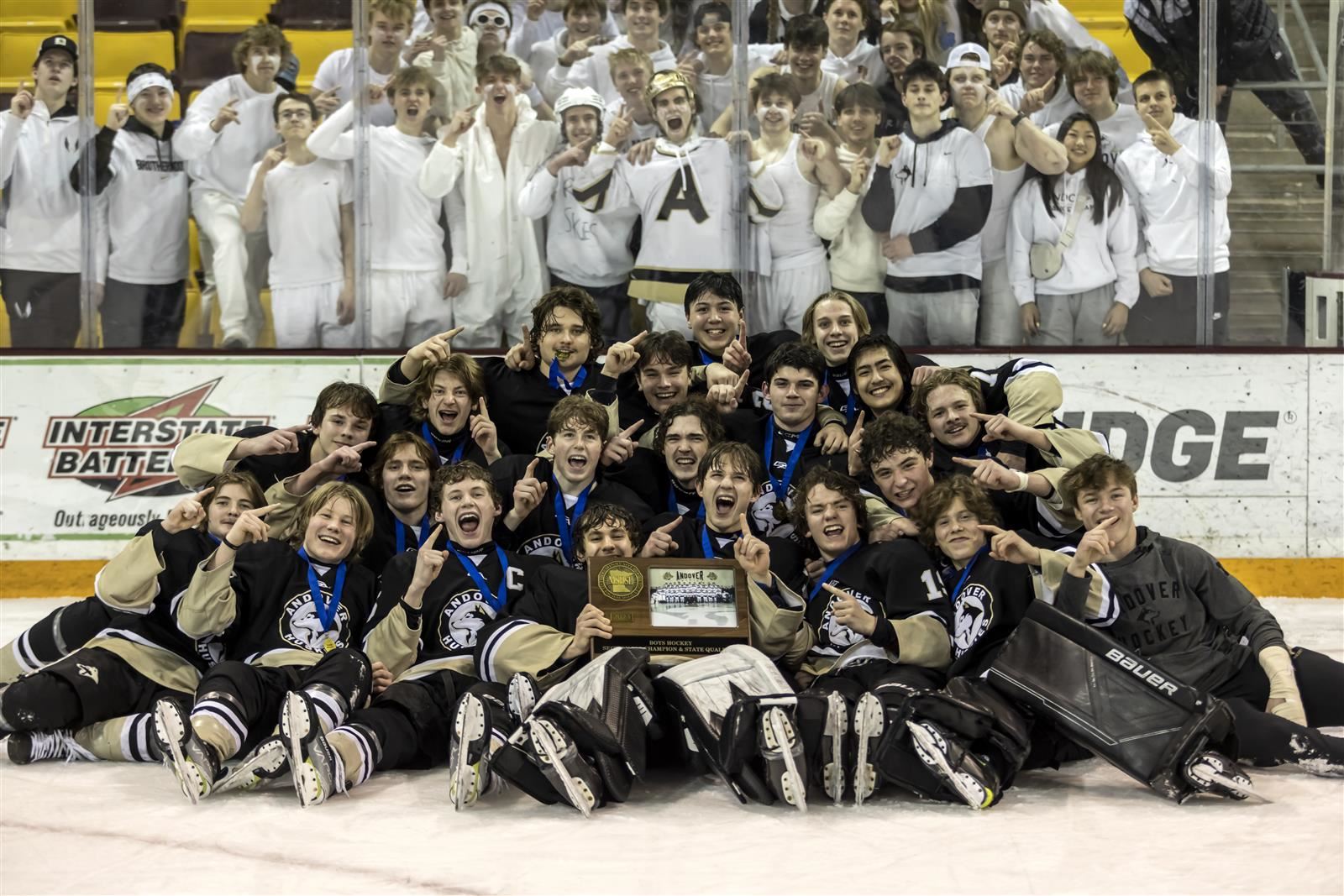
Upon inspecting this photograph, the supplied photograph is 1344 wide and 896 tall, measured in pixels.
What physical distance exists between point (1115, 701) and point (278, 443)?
219cm

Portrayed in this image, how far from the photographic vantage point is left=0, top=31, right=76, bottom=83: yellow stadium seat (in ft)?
18.0

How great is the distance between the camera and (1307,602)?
508 cm

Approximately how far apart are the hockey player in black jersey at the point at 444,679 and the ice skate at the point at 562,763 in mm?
123

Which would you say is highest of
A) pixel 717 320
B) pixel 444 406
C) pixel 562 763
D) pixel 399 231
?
pixel 399 231

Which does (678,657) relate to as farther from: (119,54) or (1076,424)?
(119,54)

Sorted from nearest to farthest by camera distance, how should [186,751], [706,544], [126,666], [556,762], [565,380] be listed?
1. [556,762]
2. [186,751]
3. [126,666]
4. [706,544]
5. [565,380]

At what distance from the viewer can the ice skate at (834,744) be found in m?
2.85

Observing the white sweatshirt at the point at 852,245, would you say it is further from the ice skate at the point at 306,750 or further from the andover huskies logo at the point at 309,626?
the ice skate at the point at 306,750

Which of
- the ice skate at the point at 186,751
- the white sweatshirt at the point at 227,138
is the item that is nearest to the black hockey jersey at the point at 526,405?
the ice skate at the point at 186,751

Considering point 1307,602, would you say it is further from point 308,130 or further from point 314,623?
point 308,130

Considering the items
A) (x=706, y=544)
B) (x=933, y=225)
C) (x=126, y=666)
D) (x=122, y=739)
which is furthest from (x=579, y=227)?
(x=122, y=739)

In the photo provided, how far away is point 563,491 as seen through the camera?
144 inches

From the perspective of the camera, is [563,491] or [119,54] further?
[119,54]

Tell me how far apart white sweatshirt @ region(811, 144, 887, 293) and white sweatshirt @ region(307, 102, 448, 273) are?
4.74ft
